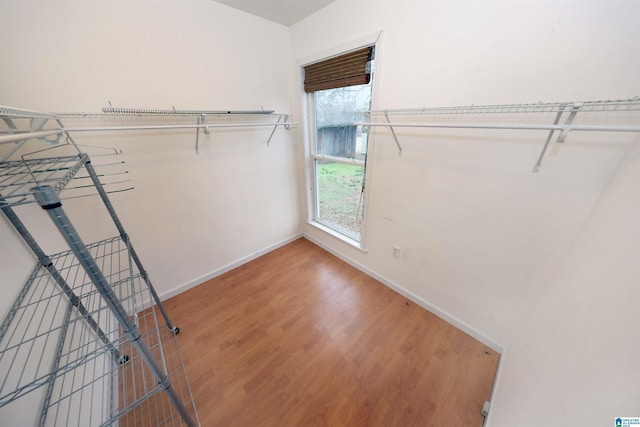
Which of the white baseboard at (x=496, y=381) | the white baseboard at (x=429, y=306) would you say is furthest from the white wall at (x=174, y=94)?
the white baseboard at (x=496, y=381)

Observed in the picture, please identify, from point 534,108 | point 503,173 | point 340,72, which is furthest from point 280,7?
point 503,173

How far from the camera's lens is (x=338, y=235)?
7.98 ft

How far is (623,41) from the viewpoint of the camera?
2.67ft

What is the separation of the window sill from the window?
43mm

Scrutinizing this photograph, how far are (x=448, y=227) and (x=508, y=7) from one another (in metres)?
1.19

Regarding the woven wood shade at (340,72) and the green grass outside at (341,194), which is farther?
the green grass outside at (341,194)

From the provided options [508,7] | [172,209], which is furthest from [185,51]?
[508,7]

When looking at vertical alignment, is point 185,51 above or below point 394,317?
above

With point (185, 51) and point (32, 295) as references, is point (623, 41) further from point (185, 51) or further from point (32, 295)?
point (32, 295)

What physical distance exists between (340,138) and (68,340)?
2292mm

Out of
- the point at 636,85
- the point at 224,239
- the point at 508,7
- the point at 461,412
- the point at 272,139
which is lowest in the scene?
the point at 461,412

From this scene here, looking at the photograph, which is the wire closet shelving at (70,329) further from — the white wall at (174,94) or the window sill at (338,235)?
the window sill at (338,235)

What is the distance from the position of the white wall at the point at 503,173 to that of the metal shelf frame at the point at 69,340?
1.34 metres

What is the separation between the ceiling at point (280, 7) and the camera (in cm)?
163
